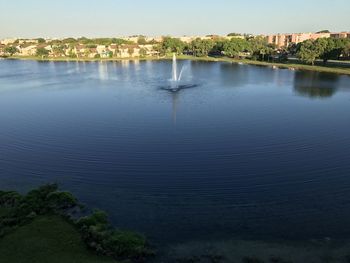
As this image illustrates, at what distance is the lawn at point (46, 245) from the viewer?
532 inches

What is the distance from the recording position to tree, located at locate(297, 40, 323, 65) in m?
83.9

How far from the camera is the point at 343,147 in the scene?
2719cm

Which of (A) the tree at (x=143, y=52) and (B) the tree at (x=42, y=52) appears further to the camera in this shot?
(B) the tree at (x=42, y=52)

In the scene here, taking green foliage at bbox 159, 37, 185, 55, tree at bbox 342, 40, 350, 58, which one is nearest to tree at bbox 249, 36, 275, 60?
tree at bbox 342, 40, 350, 58

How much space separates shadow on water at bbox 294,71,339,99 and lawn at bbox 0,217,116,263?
4073cm

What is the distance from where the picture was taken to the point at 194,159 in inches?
976

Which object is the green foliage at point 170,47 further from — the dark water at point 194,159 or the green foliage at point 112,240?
the green foliage at point 112,240

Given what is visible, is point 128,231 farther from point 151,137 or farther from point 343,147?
point 343,147

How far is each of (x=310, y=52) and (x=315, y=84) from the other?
98.8 feet

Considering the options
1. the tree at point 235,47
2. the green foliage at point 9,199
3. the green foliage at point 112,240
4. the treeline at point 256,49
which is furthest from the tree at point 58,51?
the green foliage at point 112,240

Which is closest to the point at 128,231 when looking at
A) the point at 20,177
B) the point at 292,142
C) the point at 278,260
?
the point at 278,260

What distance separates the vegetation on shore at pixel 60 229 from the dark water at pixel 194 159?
1168 mm

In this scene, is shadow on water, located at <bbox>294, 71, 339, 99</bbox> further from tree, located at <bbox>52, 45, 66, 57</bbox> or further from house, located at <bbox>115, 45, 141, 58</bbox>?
tree, located at <bbox>52, 45, 66, 57</bbox>

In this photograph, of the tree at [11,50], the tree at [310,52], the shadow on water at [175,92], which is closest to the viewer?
the shadow on water at [175,92]
